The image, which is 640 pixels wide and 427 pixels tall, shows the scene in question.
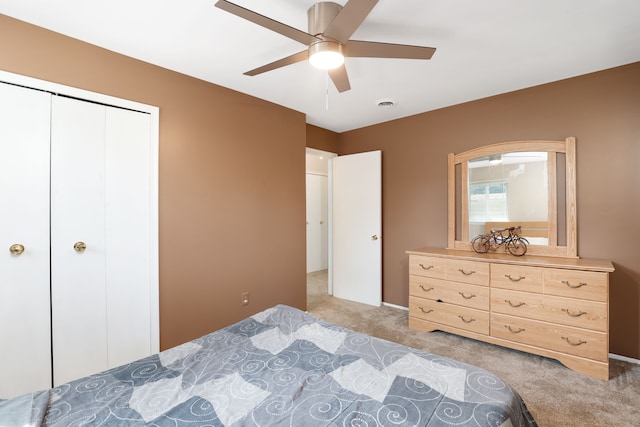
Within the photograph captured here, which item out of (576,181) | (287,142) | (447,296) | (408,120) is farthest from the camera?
(408,120)

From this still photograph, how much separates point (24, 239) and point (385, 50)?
8.15 ft

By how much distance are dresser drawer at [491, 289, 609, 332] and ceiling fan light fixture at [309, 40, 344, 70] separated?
2348mm

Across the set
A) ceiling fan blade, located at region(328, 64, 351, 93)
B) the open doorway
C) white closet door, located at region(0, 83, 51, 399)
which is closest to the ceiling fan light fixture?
ceiling fan blade, located at region(328, 64, 351, 93)

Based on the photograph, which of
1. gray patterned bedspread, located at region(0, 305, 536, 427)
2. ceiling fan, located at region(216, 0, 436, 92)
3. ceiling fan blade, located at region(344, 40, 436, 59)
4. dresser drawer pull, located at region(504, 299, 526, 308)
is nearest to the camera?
gray patterned bedspread, located at region(0, 305, 536, 427)

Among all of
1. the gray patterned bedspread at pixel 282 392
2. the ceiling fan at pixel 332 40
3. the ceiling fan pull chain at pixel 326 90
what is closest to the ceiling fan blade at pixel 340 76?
the ceiling fan at pixel 332 40

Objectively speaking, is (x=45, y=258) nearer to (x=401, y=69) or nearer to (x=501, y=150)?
(x=401, y=69)

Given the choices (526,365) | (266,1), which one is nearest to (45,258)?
(266,1)

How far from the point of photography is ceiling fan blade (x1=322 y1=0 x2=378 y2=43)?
1310mm

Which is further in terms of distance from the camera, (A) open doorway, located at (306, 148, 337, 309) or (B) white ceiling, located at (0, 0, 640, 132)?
(A) open doorway, located at (306, 148, 337, 309)

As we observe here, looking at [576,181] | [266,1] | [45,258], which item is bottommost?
[45,258]

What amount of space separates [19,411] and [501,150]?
372 centimetres

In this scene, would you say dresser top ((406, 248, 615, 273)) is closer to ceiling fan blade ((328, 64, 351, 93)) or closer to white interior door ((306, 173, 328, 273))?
ceiling fan blade ((328, 64, 351, 93))

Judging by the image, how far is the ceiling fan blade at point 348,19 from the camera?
131cm

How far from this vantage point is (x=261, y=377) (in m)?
1.21
